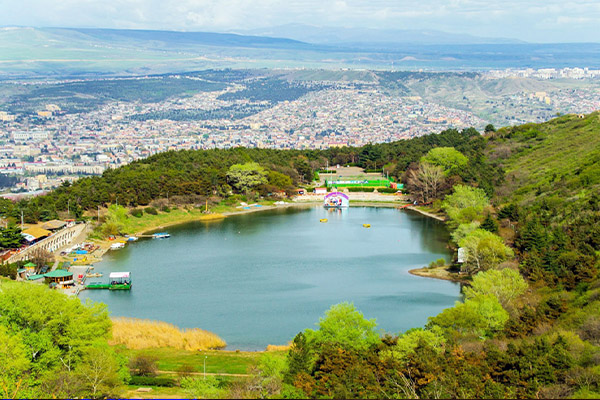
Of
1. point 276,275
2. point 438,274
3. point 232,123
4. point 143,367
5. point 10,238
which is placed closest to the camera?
point 143,367

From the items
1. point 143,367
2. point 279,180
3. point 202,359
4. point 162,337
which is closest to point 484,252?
point 162,337

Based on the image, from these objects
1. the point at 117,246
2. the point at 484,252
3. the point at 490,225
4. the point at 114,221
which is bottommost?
the point at 117,246

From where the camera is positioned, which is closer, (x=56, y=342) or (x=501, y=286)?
(x=56, y=342)

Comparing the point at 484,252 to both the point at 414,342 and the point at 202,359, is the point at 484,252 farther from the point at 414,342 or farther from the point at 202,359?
the point at 202,359

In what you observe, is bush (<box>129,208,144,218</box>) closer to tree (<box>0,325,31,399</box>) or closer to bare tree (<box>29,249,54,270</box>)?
bare tree (<box>29,249,54,270</box>)

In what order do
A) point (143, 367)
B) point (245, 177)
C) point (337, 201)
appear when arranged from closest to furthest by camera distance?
point (143, 367)
point (337, 201)
point (245, 177)

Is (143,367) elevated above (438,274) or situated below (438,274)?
above

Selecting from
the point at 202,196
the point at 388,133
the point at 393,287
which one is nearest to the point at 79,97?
the point at 388,133

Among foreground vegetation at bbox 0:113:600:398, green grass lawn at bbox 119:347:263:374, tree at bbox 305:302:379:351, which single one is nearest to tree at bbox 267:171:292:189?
foreground vegetation at bbox 0:113:600:398
